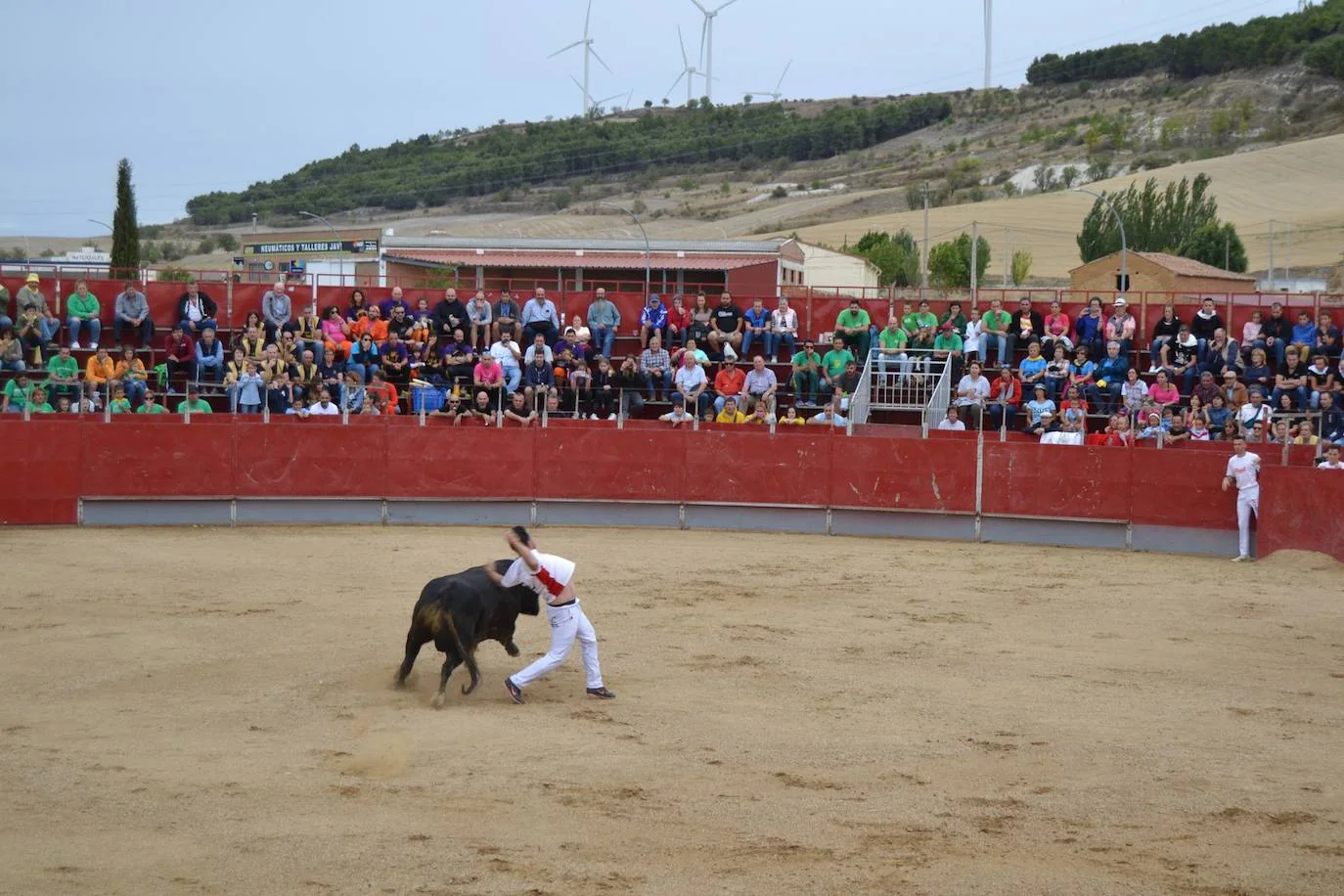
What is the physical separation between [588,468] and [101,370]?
797 centimetres

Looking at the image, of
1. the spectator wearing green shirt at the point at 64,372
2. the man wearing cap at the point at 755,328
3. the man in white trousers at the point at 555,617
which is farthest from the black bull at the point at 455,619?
the man wearing cap at the point at 755,328

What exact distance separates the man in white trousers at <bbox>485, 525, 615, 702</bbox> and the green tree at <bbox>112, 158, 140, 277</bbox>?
47.2 meters

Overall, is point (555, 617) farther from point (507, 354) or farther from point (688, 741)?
point (507, 354)

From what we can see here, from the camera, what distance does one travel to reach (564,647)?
38.5ft

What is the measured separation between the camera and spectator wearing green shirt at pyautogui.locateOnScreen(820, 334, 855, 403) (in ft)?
82.8

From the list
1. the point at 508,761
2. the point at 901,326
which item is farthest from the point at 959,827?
the point at 901,326

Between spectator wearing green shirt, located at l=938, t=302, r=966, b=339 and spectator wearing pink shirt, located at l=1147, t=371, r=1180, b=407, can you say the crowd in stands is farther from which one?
spectator wearing green shirt, located at l=938, t=302, r=966, b=339

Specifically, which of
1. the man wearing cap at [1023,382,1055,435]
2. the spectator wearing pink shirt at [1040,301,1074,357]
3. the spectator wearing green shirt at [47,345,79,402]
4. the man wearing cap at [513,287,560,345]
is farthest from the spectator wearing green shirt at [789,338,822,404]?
the spectator wearing green shirt at [47,345,79,402]

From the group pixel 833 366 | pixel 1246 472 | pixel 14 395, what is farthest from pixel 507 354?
pixel 1246 472

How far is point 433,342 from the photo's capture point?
84.5 feet

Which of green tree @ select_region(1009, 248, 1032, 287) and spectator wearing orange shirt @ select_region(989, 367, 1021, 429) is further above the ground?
green tree @ select_region(1009, 248, 1032, 287)

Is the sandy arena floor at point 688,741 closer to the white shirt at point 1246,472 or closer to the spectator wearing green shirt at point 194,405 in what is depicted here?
the white shirt at point 1246,472

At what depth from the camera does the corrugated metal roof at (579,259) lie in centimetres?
4850

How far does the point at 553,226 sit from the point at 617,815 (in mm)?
94674
